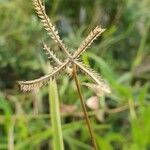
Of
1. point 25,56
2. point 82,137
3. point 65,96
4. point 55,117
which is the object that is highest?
point 25,56

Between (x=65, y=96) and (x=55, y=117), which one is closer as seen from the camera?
(x=55, y=117)

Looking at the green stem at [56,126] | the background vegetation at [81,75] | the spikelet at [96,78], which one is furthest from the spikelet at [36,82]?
the background vegetation at [81,75]

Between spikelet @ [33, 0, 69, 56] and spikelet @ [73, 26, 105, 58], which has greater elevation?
spikelet @ [33, 0, 69, 56]

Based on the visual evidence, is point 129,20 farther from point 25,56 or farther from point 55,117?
point 55,117

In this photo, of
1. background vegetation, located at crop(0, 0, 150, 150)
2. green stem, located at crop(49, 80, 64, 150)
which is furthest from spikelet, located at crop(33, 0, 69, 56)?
background vegetation, located at crop(0, 0, 150, 150)

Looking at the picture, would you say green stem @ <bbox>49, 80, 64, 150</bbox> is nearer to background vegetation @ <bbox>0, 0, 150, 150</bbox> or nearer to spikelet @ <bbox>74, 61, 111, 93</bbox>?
spikelet @ <bbox>74, 61, 111, 93</bbox>

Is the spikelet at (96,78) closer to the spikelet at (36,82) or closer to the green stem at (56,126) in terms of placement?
the spikelet at (36,82)

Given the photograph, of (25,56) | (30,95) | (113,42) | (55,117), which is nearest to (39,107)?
(30,95)

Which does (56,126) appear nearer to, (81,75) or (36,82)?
(36,82)
